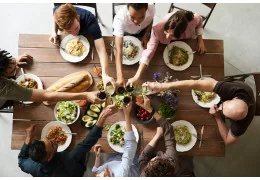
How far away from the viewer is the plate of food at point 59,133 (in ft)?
9.37

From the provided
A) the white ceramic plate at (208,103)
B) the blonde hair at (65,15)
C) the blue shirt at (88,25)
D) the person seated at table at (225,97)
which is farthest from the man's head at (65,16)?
the white ceramic plate at (208,103)

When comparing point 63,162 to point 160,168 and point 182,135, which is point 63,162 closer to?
point 160,168

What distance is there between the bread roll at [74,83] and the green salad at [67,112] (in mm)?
114

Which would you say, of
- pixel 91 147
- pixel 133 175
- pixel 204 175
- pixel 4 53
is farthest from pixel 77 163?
pixel 204 175

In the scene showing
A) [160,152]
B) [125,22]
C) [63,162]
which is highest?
[125,22]

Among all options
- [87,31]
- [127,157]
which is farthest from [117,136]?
[87,31]

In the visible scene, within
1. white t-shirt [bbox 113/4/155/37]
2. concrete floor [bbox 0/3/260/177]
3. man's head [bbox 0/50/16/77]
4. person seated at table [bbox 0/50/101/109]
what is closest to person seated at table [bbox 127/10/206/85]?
white t-shirt [bbox 113/4/155/37]

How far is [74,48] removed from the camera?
3.00 meters

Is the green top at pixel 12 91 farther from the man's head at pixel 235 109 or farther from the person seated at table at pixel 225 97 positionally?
the man's head at pixel 235 109

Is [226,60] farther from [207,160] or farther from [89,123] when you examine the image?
[89,123]

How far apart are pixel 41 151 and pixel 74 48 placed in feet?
3.25

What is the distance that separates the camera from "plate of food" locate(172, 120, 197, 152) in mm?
2865

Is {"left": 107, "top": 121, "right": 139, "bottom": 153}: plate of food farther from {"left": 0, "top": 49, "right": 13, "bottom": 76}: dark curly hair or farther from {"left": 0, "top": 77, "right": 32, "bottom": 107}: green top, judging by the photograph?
{"left": 0, "top": 49, "right": 13, "bottom": 76}: dark curly hair

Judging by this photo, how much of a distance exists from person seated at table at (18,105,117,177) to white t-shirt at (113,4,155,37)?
2.38 ft
